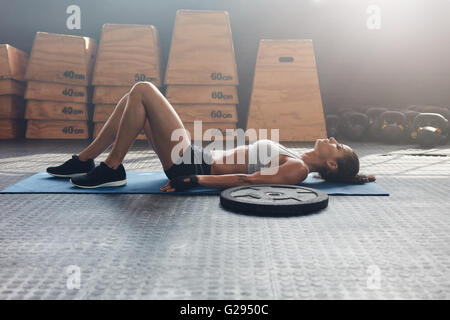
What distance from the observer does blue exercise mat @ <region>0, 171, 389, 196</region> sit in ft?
6.23

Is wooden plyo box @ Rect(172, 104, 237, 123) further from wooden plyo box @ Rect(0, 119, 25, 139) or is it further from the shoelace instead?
the shoelace

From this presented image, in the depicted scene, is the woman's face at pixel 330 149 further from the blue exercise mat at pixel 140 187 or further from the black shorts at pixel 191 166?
the black shorts at pixel 191 166

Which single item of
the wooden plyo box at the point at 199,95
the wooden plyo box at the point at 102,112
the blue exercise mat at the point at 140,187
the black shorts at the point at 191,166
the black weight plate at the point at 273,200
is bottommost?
the blue exercise mat at the point at 140,187

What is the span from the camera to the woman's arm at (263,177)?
1846mm

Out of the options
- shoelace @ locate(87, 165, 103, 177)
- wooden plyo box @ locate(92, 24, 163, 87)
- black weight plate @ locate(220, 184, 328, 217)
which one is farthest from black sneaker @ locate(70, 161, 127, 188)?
wooden plyo box @ locate(92, 24, 163, 87)

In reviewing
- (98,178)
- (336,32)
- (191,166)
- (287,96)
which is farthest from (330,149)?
(336,32)

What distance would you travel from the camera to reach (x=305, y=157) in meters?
2.01

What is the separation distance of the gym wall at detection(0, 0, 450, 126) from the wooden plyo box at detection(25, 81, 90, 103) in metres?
0.81

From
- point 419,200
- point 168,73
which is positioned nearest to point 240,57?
point 168,73

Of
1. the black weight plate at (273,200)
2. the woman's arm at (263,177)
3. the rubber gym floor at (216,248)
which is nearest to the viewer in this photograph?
the rubber gym floor at (216,248)

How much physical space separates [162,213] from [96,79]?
8.94 feet

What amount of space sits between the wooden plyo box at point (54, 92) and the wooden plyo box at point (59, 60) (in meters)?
0.04

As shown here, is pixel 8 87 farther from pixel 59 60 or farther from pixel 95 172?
pixel 95 172

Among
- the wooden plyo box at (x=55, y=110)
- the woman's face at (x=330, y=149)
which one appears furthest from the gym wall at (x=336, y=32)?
the woman's face at (x=330, y=149)
